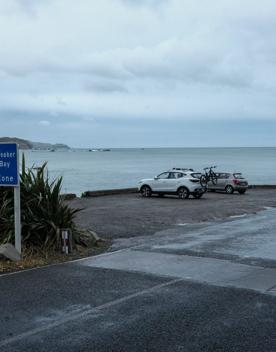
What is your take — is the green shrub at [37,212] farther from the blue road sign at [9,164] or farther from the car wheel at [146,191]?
the car wheel at [146,191]

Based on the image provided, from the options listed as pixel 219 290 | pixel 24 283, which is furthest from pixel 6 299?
pixel 219 290

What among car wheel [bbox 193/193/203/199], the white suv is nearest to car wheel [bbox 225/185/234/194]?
the white suv

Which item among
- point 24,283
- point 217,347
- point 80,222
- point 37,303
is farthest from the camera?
point 80,222

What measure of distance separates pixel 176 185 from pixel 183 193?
639 millimetres

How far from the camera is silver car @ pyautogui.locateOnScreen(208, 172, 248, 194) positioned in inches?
1470

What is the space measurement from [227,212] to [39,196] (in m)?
10.7

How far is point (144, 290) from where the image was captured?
25.3ft

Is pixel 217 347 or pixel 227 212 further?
pixel 227 212

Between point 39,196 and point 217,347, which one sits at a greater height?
point 39,196

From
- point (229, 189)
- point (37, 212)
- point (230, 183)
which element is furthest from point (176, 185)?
point (37, 212)

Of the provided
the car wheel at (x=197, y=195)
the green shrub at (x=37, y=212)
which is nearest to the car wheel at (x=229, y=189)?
the car wheel at (x=197, y=195)

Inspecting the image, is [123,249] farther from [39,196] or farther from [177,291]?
[177,291]

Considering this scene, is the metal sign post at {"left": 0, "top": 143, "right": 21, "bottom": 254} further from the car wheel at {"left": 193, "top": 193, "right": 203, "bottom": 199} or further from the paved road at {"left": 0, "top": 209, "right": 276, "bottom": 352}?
the car wheel at {"left": 193, "top": 193, "right": 203, "bottom": 199}

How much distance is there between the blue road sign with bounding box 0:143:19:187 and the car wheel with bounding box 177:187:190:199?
21777 millimetres
